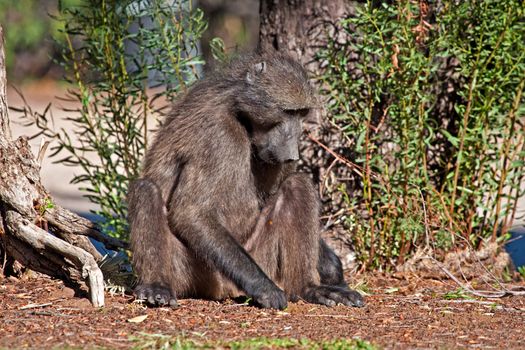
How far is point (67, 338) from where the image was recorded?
14.8 feet

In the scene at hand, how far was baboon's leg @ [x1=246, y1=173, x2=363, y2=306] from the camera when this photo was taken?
587 centimetres

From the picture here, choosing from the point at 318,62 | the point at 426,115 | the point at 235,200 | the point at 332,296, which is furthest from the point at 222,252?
the point at 318,62

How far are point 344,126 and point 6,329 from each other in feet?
10.3

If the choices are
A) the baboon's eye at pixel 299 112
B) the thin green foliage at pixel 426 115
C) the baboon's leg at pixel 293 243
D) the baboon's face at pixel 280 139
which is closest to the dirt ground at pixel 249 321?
the baboon's leg at pixel 293 243

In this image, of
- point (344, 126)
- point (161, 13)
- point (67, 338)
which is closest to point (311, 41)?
point (344, 126)

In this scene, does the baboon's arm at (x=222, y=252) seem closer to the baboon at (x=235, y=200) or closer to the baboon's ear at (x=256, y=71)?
the baboon at (x=235, y=200)

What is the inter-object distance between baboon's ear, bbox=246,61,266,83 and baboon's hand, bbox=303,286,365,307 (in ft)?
4.71

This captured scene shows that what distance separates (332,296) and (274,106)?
1.29 meters

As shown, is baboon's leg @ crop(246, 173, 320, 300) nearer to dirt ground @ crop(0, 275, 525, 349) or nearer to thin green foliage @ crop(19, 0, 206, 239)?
dirt ground @ crop(0, 275, 525, 349)

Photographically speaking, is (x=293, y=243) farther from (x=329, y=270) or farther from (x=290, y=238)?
(x=329, y=270)

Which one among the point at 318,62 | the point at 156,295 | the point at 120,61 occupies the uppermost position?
the point at 318,62

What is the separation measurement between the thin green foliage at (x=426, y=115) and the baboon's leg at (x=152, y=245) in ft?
4.98

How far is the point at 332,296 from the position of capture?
578 centimetres

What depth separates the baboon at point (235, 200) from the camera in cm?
555
